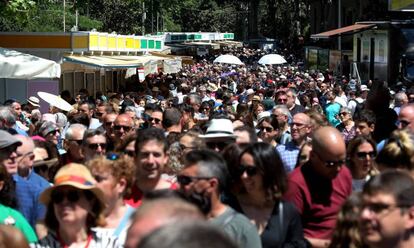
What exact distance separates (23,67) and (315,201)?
40.6 feet

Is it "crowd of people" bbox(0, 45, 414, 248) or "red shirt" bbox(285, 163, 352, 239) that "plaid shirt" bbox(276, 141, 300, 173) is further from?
"red shirt" bbox(285, 163, 352, 239)

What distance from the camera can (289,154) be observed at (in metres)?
9.09

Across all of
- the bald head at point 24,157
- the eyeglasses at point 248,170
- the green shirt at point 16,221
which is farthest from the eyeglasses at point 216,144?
the green shirt at point 16,221

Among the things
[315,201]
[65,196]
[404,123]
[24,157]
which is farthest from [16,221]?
[404,123]

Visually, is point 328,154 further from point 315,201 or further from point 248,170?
point 248,170

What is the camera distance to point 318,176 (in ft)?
21.1

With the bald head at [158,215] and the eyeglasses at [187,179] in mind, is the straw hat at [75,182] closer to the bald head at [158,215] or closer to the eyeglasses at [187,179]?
the eyeglasses at [187,179]

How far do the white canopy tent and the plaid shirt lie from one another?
936 centimetres

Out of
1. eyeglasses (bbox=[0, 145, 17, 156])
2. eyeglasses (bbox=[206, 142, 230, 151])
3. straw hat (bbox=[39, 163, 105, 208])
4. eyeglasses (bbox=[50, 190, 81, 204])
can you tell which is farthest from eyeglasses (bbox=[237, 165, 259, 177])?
eyeglasses (bbox=[206, 142, 230, 151])

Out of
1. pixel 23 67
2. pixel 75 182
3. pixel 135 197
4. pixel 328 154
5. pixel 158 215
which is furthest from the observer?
pixel 23 67

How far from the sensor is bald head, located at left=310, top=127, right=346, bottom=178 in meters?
6.41

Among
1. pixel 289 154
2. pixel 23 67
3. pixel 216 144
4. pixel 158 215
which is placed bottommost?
pixel 289 154

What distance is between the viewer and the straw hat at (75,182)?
5223 mm

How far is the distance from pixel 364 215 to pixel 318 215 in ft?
7.04
